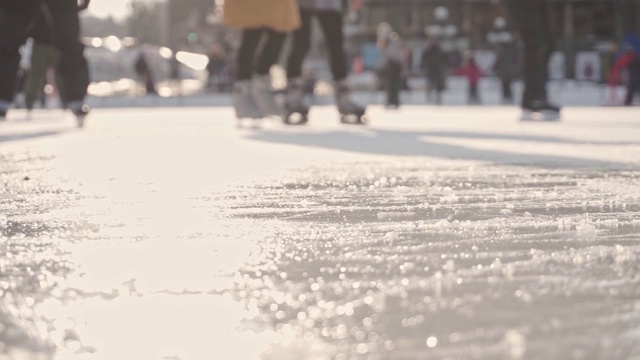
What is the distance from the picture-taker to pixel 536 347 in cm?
167

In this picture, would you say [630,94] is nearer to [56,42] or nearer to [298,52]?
[298,52]

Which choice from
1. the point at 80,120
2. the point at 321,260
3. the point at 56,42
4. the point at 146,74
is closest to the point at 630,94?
the point at 80,120

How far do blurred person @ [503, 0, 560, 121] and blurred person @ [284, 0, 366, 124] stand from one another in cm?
125

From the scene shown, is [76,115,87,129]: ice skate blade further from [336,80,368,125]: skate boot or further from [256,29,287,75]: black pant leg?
[336,80,368,125]: skate boot

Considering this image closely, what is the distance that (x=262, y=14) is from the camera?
934 cm

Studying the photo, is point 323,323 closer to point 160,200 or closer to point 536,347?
point 536,347

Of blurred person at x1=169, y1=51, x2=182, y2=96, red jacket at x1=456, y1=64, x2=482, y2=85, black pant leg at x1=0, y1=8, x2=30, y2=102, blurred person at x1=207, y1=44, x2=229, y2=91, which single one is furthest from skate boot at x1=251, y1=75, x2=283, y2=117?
blurred person at x1=207, y1=44, x2=229, y2=91

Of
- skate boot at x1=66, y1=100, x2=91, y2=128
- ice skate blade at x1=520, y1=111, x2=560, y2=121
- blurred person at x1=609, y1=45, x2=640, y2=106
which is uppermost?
skate boot at x1=66, y1=100, x2=91, y2=128

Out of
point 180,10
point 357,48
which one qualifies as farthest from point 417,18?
point 180,10

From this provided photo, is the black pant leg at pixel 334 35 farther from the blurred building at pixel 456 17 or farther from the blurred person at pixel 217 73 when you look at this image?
the blurred building at pixel 456 17

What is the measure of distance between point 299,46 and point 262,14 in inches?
27.3

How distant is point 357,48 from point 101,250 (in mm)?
43163

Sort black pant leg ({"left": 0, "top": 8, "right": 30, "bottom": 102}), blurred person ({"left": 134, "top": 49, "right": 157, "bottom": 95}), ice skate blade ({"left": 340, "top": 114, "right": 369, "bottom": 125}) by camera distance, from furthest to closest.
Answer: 1. blurred person ({"left": 134, "top": 49, "right": 157, "bottom": 95})
2. ice skate blade ({"left": 340, "top": 114, "right": 369, "bottom": 125})
3. black pant leg ({"left": 0, "top": 8, "right": 30, "bottom": 102})

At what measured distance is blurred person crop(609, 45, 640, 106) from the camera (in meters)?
21.5
